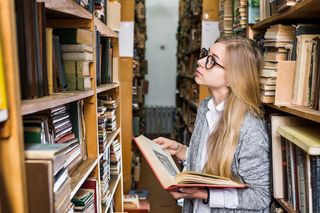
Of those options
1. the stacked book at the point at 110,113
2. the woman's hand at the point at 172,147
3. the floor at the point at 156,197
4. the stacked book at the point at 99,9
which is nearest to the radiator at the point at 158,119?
the floor at the point at 156,197

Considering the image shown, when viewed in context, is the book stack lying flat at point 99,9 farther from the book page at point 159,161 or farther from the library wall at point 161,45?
the library wall at point 161,45

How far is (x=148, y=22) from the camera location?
7.54 metres

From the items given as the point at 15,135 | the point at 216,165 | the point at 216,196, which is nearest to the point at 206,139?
the point at 216,165

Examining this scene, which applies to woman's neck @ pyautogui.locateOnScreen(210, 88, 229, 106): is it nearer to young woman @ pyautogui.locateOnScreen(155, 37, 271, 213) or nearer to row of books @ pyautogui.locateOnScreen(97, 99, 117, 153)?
young woman @ pyautogui.locateOnScreen(155, 37, 271, 213)

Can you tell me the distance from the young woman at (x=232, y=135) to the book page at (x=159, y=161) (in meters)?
0.10

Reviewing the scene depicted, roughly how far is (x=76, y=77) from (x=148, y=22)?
20.2 ft

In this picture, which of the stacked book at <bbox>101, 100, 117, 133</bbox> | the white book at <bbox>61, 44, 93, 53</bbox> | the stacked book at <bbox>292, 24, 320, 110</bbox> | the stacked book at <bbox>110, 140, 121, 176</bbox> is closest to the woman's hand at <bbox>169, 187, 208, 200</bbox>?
the stacked book at <bbox>292, 24, 320, 110</bbox>

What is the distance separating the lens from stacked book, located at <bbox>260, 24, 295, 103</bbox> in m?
1.50

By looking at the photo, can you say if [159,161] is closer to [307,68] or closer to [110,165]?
[307,68]

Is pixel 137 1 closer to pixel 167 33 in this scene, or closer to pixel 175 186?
pixel 167 33

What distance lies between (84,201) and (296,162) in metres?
0.85

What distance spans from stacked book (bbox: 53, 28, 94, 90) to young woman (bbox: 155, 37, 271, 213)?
519 mm

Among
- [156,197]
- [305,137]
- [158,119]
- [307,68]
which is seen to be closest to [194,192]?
[305,137]

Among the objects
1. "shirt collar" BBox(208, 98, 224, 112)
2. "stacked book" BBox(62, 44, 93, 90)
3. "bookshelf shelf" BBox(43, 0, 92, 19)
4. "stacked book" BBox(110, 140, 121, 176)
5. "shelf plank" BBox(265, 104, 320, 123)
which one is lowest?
"stacked book" BBox(110, 140, 121, 176)
